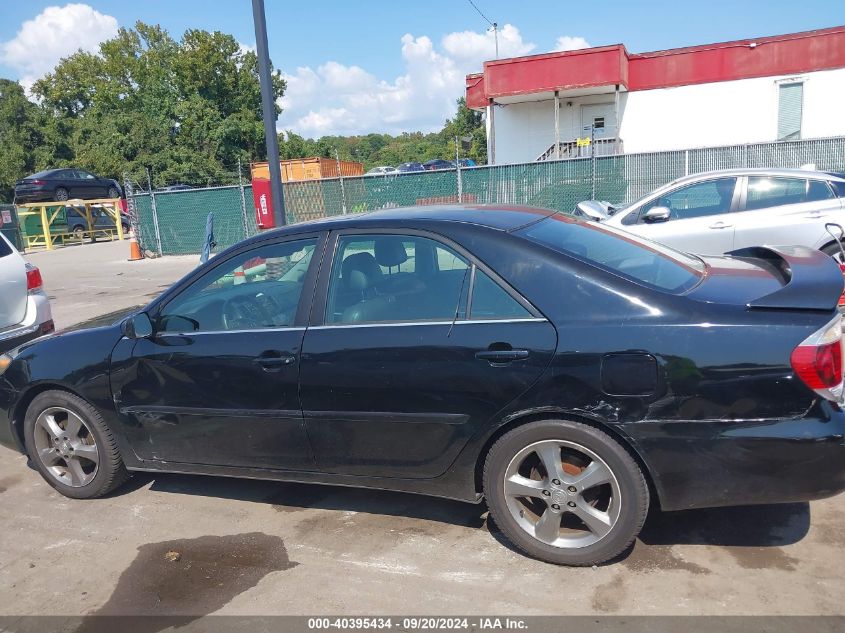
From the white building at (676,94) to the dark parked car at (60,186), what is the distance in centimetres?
1740

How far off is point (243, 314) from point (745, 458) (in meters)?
2.62

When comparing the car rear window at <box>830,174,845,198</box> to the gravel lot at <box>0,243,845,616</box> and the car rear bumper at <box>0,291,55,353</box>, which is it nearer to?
the gravel lot at <box>0,243,845,616</box>

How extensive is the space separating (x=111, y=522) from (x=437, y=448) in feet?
6.80

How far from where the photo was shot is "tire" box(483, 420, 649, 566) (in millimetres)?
3088

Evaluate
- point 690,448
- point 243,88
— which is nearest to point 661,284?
point 690,448

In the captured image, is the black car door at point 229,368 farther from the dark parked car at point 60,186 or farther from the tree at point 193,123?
the tree at point 193,123

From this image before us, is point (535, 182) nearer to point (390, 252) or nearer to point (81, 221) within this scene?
point (390, 252)

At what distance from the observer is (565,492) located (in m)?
3.20

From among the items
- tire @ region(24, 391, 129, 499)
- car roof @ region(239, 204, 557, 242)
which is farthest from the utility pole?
car roof @ region(239, 204, 557, 242)

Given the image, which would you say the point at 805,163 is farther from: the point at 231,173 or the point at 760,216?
the point at 231,173

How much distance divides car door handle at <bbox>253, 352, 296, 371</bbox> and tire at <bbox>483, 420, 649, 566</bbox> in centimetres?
113

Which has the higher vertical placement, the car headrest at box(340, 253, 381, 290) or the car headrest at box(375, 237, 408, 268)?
the car headrest at box(375, 237, 408, 268)

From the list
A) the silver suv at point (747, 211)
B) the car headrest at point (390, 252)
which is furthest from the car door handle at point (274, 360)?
the silver suv at point (747, 211)

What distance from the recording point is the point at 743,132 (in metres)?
25.9
